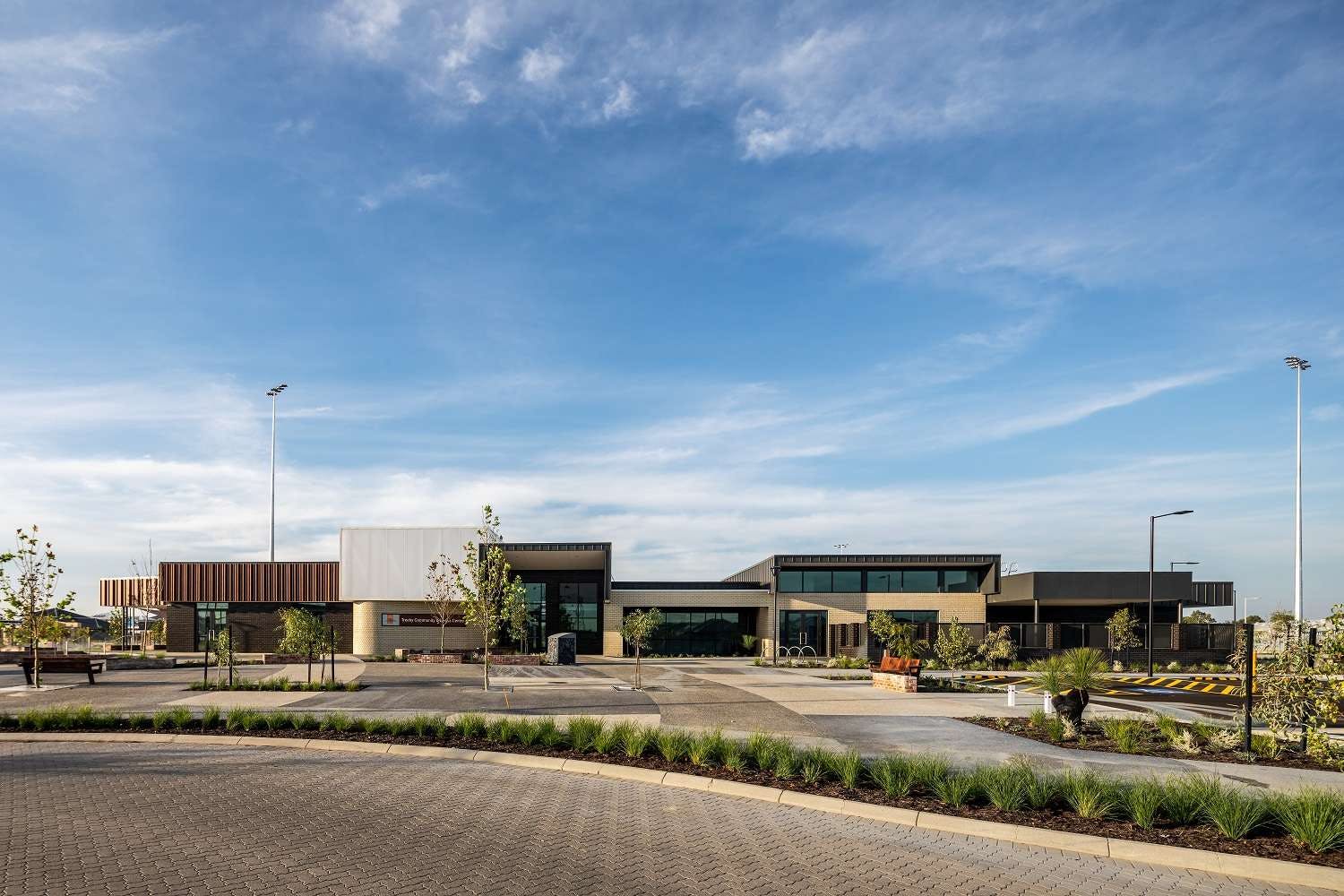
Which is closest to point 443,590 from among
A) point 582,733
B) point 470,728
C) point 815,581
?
point 815,581

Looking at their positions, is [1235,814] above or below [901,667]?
above

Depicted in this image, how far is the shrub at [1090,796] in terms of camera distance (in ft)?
35.6

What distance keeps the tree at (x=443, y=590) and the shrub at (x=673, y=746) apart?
2999 cm

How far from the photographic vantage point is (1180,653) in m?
47.3

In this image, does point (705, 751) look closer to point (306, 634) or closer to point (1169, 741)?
point (1169, 741)

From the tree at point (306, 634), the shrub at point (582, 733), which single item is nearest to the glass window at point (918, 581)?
the tree at point (306, 634)

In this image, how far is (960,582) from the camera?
56.3 m

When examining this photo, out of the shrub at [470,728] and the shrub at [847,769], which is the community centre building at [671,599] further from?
the shrub at [847,769]

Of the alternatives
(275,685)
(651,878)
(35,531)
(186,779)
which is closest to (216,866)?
(651,878)

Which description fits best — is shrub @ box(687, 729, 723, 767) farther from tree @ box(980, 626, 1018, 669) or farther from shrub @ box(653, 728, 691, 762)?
tree @ box(980, 626, 1018, 669)

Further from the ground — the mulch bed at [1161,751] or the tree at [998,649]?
the mulch bed at [1161,751]

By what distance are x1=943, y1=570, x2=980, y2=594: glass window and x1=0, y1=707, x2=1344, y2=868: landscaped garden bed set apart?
41.6 meters

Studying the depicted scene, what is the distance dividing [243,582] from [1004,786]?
47405 millimetres

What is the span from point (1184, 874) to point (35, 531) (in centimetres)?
3044
